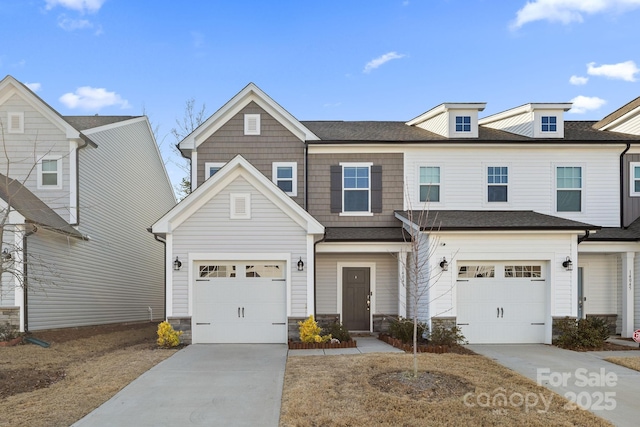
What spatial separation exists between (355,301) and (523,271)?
5.18 meters

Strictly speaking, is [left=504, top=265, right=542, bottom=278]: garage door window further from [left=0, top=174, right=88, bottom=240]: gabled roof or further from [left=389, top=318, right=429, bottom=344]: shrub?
[left=0, top=174, right=88, bottom=240]: gabled roof

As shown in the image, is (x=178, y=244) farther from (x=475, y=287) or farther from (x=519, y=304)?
(x=519, y=304)

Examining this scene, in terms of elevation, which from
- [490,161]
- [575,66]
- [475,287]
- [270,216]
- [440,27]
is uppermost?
[440,27]

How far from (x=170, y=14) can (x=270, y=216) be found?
1086cm

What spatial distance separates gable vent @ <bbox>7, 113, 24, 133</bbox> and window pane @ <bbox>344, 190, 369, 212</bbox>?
34.9 feet

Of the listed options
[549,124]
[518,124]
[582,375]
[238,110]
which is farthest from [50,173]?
[549,124]

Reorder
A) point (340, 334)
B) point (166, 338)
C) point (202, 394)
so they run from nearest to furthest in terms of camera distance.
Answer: point (202, 394), point (166, 338), point (340, 334)

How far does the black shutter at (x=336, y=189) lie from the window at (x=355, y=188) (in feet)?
0.44

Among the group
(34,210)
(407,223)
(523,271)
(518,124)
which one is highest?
(518,124)

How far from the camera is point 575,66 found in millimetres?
16422

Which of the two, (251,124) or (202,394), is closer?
(202,394)

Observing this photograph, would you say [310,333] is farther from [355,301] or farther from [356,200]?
[356,200]

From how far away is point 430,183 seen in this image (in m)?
14.7

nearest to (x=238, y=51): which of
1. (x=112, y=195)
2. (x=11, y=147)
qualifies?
(x=112, y=195)
